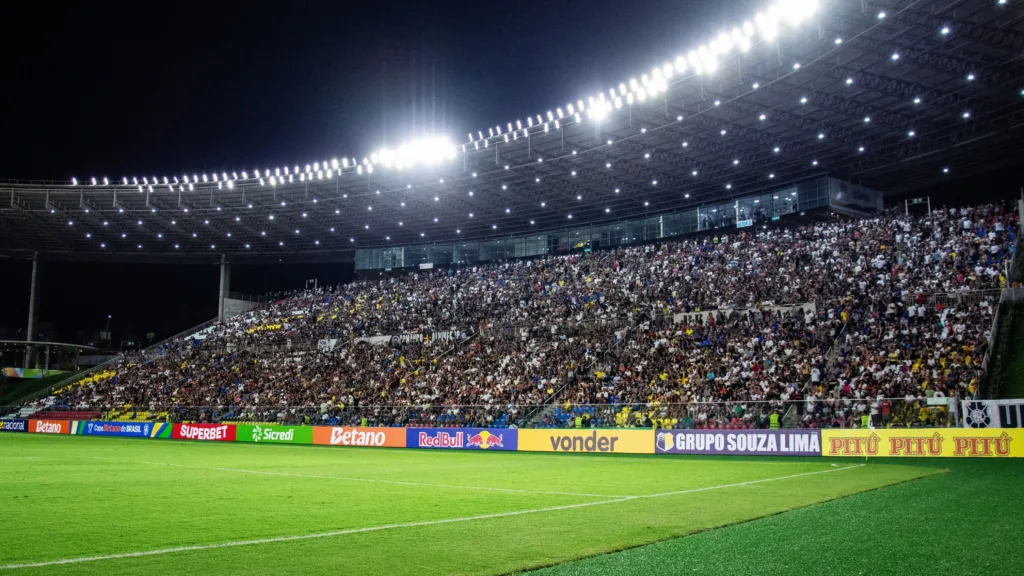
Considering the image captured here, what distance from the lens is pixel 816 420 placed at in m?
23.2

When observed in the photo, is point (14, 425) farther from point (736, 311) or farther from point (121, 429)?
point (736, 311)

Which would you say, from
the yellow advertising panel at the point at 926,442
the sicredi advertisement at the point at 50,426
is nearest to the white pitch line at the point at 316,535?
the yellow advertising panel at the point at 926,442

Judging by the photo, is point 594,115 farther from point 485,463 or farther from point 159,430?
point 159,430

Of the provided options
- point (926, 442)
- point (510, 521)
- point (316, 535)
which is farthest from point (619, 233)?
point (316, 535)

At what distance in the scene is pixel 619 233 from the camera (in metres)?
56.5

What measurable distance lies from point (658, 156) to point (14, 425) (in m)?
45.6

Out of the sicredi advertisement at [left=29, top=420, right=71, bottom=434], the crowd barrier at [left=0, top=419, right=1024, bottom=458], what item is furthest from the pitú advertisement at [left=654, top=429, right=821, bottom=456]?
the sicredi advertisement at [left=29, top=420, right=71, bottom=434]

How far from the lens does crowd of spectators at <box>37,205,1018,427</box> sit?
26.0 m

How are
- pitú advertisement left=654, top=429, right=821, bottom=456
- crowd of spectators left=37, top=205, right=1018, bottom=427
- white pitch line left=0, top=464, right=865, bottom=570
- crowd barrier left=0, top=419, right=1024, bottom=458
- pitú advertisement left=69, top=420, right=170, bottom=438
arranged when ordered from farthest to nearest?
pitú advertisement left=69, top=420, right=170, bottom=438 < crowd of spectators left=37, top=205, right=1018, bottom=427 < pitú advertisement left=654, top=429, right=821, bottom=456 < crowd barrier left=0, top=419, right=1024, bottom=458 < white pitch line left=0, top=464, right=865, bottom=570

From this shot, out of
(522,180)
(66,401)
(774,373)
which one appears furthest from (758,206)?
(66,401)

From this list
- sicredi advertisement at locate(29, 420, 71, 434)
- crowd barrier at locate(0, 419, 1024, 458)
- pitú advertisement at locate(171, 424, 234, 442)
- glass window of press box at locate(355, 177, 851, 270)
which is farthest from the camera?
glass window of press box at locate(355, 177, 851, 270)

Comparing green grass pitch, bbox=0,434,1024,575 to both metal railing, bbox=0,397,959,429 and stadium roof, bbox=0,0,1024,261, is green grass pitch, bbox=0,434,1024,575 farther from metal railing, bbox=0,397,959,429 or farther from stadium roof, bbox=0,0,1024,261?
stadium roof, bbox=0,0,1024,261

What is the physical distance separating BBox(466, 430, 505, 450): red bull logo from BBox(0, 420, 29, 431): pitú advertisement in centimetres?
3453

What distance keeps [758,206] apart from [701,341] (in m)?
19.8
